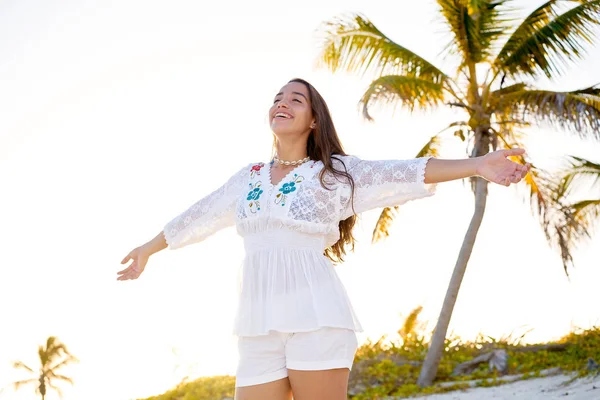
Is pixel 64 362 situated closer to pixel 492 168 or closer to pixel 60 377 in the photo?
pixel 60 377

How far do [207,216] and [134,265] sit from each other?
1.58ft

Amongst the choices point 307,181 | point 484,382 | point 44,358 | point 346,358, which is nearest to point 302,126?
point 307,181

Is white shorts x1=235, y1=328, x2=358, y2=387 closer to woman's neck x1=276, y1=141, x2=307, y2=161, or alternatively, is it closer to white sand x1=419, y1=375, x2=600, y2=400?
woman's neck x1=276, y1=141, x2=307, y2=161

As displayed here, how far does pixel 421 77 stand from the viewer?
1097 centimetres

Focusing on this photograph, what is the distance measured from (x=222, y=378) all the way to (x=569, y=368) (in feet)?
15.1

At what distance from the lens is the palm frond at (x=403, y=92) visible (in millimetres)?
10070

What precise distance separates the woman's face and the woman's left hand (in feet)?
3.21

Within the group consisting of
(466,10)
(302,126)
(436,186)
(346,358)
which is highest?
(466,10)

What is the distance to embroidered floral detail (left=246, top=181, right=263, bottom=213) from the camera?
3.57 m

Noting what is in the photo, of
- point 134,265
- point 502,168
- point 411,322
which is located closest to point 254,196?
point 134,265

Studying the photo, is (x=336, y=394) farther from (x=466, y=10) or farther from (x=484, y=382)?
(x=466, y=10)

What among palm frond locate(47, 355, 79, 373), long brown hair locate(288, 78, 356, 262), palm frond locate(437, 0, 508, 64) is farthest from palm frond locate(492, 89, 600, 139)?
palm frond locate(47, 355, 79, 373)

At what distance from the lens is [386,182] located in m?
3.47

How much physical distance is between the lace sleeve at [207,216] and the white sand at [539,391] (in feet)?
14.5
